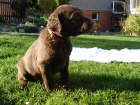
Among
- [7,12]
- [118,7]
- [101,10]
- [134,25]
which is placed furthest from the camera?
[118,7]

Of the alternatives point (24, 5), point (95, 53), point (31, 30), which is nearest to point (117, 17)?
point (24, 5)

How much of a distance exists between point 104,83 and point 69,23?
41.2 inches

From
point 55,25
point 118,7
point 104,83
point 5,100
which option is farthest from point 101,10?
point 5,100

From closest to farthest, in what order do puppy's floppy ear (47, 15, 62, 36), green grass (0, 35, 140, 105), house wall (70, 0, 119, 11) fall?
green grass (0, 35, 140, 105) → puppy's floppy ear (47, 15, 62, 36) → house wall (70, 0, 119, 11)

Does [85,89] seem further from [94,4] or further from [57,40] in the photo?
[94,4]

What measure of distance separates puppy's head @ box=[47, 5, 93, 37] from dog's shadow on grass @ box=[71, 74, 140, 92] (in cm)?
80

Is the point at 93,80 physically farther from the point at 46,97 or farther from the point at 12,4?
the point at 12,4

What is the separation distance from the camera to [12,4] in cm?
2247

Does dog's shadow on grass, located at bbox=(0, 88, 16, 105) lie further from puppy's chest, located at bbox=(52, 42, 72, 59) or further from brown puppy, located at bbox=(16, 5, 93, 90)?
puppy's chest, located at bbox=(52, 42, 72, 59)

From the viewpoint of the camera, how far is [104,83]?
4.45m

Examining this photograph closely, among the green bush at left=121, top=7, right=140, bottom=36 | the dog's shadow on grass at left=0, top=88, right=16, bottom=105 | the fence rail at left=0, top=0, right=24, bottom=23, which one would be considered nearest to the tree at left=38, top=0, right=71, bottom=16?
the fence rail at left=0, top=0, right=24, bottom=23

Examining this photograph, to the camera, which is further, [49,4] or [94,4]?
[94,4]

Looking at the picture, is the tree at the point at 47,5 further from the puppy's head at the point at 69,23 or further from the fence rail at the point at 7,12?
the puppy's head at the point at 69,23

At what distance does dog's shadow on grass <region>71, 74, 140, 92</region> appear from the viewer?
4.25 metres
